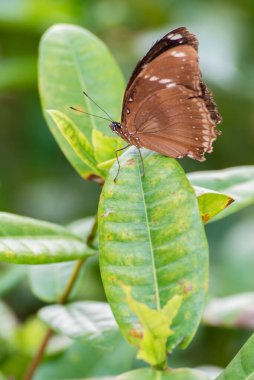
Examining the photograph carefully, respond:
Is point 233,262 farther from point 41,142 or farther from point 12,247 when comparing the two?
point 12,247

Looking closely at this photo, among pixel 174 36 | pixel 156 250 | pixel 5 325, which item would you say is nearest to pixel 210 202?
pixel 156 250

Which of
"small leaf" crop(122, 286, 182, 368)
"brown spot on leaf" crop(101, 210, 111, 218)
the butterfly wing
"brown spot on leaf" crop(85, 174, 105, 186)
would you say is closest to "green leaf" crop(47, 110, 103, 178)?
"brown spot on leaf" crop(85, 174, 105, 186)

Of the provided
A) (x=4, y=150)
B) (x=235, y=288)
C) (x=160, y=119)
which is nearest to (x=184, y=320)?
(x=160, y=119)

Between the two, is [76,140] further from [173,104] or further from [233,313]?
[233,313]

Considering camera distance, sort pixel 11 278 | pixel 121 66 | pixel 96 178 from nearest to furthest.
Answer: pixel 96 178
pixel 11 278
pixel 121 66

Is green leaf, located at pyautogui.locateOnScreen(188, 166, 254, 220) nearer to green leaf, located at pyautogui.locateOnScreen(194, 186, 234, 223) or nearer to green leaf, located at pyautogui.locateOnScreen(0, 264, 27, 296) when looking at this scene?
green leaf, located at pyautogui.locateOnScreen(194, 186, 234, 223)

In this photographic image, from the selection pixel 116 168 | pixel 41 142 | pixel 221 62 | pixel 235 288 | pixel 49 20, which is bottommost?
pixel 235 288
